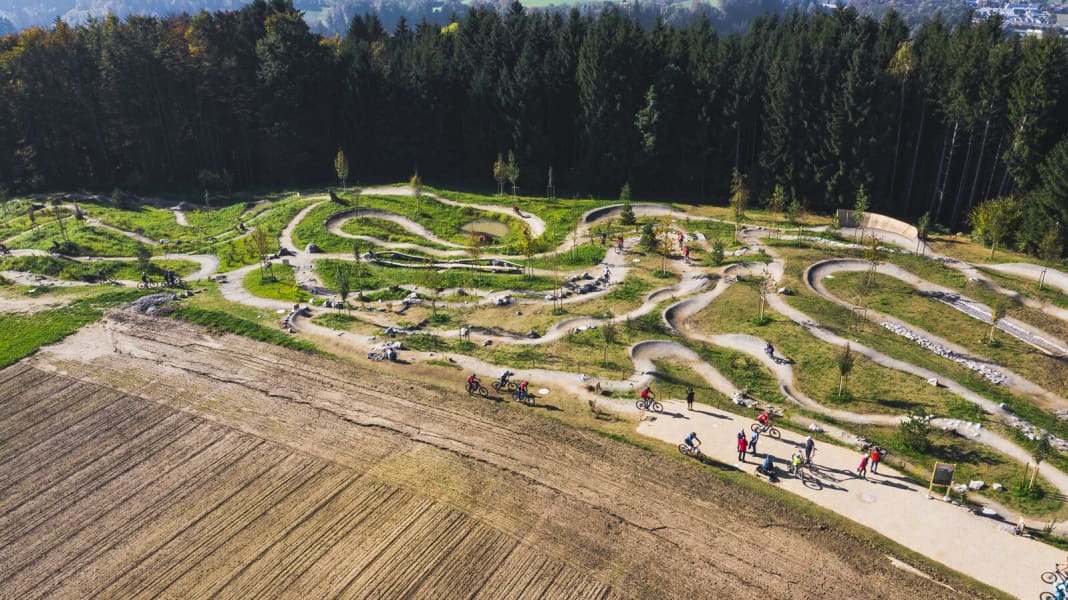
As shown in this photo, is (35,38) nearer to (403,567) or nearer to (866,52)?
(403,567)

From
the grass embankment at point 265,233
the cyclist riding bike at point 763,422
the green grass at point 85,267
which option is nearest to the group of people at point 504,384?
the cyclist riding bike at point 763,422

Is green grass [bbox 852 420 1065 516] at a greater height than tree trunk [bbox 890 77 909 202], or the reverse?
tree trunk [bbox 890 77 909 202]

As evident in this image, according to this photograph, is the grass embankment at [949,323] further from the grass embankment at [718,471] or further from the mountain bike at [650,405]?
the mountain bike at [650,405]

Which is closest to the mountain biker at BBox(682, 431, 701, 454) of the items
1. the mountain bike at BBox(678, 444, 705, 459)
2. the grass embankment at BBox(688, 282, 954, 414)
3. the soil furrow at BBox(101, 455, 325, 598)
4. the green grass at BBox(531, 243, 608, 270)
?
the mountain bike at BBox(678, 444, 705, 459)

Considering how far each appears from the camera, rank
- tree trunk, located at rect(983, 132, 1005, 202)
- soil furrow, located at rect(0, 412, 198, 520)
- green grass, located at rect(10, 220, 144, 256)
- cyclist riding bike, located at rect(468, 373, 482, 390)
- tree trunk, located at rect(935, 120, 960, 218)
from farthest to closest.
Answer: tree trunk, located at rect(935, 120, 960, 218)
green grass, located at rect(10, 220, 144, 256)
tree trunk, located at rect(983, 132, 1005, 202)
cyclist riding bike, located at rect(468, 373, 482, 390)
soil furrow, located at rect(0, 412, 198, 520)

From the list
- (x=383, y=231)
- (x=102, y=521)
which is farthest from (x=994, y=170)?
(x=102, y=521)

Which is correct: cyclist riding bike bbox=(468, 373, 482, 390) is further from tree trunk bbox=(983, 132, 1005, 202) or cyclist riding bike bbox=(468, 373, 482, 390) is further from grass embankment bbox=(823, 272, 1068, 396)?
tree trunk bbox=(983, 132, 1005, 202)

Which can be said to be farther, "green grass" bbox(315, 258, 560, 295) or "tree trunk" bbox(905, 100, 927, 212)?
"tree trunk" bbox(905, 100, 927, 212)
